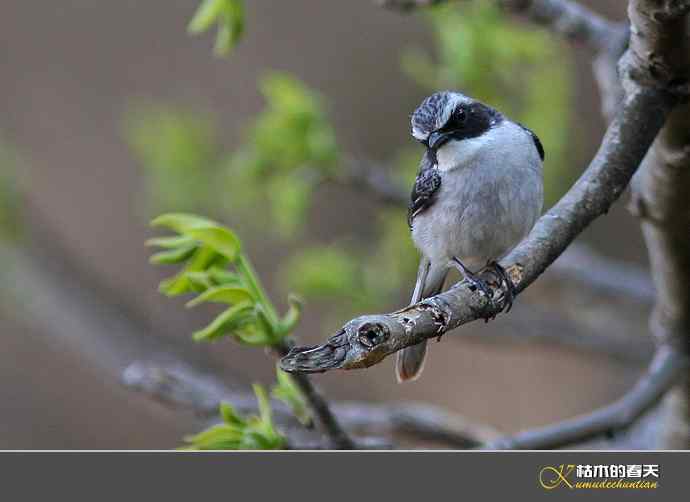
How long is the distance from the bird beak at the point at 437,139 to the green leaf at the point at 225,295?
0.61m

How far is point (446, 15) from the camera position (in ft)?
9.86

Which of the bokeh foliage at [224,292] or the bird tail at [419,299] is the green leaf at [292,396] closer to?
the bokeh foliage at [224,292]

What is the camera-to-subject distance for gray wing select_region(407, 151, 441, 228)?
254 centimetres

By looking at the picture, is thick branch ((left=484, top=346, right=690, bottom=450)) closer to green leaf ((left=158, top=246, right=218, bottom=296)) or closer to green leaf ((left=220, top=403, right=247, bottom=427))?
green leaf ((left=220, top=403, right=247, bottom=427))

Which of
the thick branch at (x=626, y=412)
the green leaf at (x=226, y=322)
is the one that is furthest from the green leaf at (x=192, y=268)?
the thick branch at (x=626, y=412)

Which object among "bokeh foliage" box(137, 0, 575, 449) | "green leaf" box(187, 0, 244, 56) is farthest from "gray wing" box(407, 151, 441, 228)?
"green leaf" box(187, 0, 244, 56)

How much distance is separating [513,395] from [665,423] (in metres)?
2.52

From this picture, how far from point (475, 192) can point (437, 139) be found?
25cm

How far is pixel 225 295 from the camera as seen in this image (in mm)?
1933

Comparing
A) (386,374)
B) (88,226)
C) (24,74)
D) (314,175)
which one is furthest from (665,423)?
(24,74)

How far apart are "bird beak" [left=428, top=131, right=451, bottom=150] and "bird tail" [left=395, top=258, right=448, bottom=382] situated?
1.32 feet
